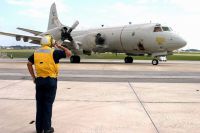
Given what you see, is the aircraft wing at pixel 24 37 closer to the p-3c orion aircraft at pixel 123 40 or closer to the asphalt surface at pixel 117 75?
the p-3c orion aircraft at pixel 123 40

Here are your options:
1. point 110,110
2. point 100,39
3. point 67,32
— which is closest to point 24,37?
point 67,32

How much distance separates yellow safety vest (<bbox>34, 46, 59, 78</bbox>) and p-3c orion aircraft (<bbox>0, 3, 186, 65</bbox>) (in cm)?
2169

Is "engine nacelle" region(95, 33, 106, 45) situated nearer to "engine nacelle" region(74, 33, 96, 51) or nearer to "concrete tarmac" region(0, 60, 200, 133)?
"engine nacelle" region(74, 33, 96, 51)

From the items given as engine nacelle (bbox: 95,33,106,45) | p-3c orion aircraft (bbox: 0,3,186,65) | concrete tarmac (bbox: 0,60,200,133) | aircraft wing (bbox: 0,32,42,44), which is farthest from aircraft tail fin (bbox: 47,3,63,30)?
Result: concrete tarmac (bbox: 0,60,200,133)

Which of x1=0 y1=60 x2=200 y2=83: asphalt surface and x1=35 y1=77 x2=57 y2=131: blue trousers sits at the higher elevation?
x1=35 y1=77 x2=57 y2=131: blue trousers

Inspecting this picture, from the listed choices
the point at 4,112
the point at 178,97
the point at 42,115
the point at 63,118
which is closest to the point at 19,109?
the point at 4,112

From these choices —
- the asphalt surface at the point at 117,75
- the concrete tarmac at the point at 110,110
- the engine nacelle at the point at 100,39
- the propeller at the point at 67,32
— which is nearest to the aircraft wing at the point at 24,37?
the propeller at the point at 67,32

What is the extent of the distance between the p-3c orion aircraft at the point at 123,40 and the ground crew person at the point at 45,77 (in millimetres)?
21641

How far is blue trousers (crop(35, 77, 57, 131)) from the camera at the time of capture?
5480mm

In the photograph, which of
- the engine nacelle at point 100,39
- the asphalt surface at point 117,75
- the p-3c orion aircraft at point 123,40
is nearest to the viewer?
the asphalt surface at point 117,75

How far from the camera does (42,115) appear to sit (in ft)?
18.4

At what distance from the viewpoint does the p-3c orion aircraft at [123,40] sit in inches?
1047

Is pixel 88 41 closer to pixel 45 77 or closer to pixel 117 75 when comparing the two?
pixel 117 75

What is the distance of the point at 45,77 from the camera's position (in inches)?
216
